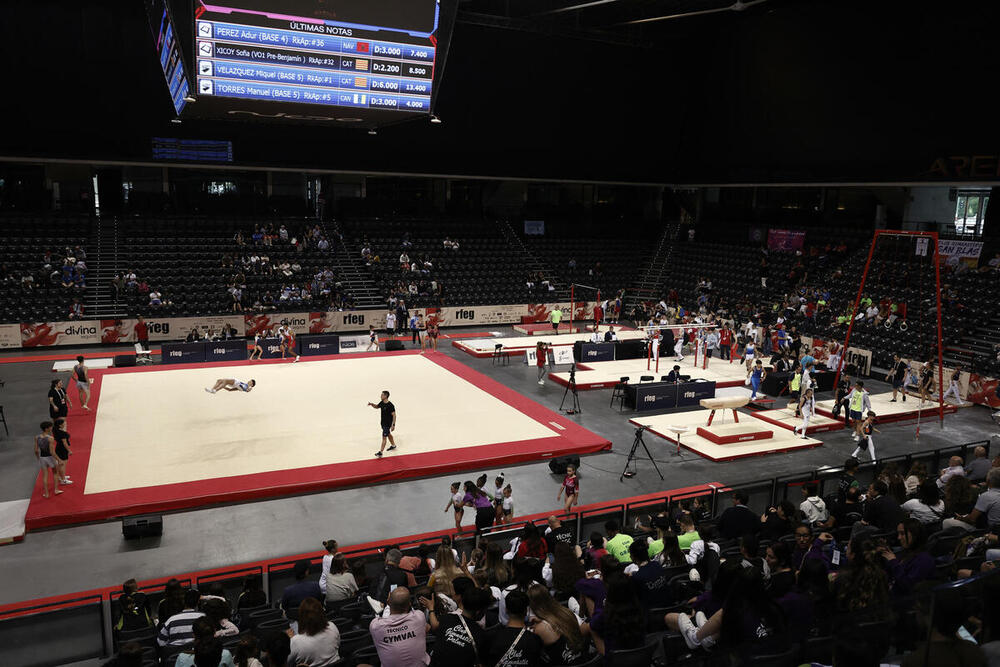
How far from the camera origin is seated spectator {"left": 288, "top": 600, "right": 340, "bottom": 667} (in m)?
5.59

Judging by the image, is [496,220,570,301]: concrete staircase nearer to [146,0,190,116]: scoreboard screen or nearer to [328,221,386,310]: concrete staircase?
[328,221,386,310]: concrete staircase

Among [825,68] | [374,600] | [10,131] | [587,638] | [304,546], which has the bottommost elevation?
[304,546]

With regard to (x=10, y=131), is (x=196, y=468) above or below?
below

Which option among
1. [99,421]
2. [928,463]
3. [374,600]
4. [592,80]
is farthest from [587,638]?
[592,80]

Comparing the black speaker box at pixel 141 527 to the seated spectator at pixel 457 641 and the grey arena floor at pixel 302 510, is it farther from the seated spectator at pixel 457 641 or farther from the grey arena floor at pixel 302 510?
the seated spectator at pixel 457 641

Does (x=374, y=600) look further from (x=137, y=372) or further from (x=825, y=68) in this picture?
(x=825, y=68)

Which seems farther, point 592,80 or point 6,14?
point 592,80

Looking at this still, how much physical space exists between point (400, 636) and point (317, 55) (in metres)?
13.7

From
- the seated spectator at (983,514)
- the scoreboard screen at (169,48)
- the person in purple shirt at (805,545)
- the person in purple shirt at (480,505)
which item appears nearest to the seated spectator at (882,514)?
the seated spectator at (983,514)

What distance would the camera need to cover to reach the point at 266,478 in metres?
13.8

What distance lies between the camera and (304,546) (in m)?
11.5

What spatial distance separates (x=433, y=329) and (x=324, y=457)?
38.8 ft

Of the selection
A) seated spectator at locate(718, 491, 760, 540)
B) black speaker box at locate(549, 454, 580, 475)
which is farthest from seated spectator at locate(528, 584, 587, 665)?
black speaker box at locate(549, 454, 580, 475)

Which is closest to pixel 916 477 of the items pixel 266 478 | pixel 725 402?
pixel 725 402
